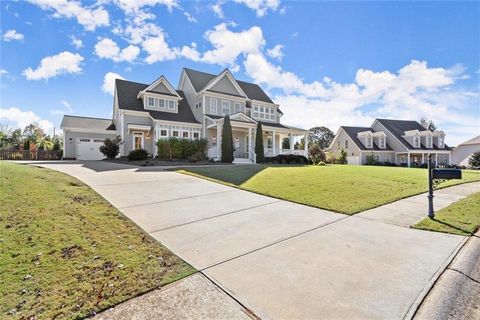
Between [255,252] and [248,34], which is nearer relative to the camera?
[255,252]

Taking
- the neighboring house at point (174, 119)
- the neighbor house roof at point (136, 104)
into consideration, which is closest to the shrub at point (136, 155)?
the neighboring house at point (174, 119)

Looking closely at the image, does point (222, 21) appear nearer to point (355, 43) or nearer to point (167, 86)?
point (355, 43)

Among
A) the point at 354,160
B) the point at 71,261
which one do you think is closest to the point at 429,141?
the point at 354,160

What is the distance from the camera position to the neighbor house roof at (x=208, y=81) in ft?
86.5

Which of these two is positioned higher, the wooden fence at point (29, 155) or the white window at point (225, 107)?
the white window at point (225, 107)

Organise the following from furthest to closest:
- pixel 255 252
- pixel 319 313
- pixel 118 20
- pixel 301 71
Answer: pixel 301 71 < pixel 118 20 < pixel 255 252 < pixel 319 313

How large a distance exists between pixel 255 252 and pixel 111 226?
291 cm

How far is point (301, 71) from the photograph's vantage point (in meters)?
18.3

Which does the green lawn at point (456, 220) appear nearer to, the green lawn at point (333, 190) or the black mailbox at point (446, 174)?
the black mailbox at point (446, 174)

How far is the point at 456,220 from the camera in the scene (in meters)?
5.04

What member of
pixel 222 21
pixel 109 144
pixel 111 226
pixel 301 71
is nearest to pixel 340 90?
pixel 301 71

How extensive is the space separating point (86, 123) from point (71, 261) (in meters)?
27.4

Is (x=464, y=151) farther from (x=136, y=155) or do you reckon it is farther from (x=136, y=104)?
(x=136, y=104)

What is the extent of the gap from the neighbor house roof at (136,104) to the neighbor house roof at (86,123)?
442cm
